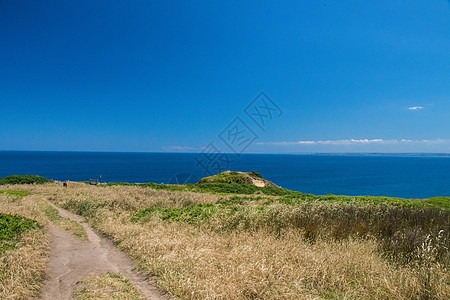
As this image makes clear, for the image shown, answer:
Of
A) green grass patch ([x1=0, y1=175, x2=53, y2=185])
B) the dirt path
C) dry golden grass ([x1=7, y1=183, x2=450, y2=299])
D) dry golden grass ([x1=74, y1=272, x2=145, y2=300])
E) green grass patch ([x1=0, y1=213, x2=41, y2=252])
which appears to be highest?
green grass patch ([x1=0, y1=213, x2=41, y2=252])

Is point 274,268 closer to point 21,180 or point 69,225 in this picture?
point 69,225

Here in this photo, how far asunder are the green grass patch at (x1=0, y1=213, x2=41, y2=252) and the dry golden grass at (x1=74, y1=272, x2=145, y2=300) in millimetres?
2839

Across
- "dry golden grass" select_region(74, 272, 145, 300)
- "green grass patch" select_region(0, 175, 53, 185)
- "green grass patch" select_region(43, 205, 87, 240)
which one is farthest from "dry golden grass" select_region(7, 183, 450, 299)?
"green grass patch" select_region(0, 175, 53, 185)

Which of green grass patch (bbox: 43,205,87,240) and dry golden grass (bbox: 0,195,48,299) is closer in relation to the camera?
dry golden grass (bbox: 0,195,48,299)

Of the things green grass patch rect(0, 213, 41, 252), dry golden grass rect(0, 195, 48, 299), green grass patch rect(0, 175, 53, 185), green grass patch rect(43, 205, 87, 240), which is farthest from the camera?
green grass patch rect(0, 175, 53, 185)

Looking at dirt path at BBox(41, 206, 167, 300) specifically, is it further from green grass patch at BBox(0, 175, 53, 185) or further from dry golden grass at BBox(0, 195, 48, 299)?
green grass patch at BBox(0, 175, 53, 185)

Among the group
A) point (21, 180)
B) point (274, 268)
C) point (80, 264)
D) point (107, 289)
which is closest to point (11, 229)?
point (80, 264)

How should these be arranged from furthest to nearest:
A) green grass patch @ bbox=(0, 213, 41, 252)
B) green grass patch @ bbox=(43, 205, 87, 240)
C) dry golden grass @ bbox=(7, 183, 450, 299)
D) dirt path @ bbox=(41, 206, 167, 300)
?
1. green grass patch @ bbox=(43, 205, 87, 240)
2. green grass patch @ bbox=(0, 213, 41, 252)
3. dirt path @ bbox=(41, 206, 167, 300)
4. dry golden grass @ bbox=(7, 183, 450, 299)

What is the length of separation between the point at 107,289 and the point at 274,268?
3.48 m

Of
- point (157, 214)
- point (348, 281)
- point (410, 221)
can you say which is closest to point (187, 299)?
point (348, 281)

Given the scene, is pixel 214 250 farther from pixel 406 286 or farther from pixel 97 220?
pixel 97 220

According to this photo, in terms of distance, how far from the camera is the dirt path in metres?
5.19

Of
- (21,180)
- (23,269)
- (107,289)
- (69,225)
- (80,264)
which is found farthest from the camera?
(21,180)

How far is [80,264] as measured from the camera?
6.60 m
